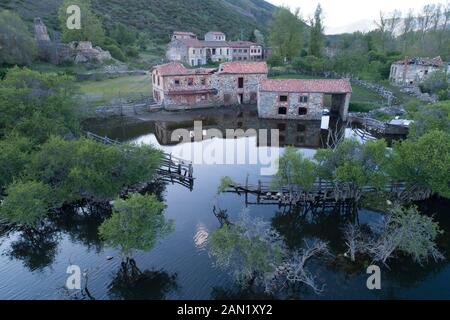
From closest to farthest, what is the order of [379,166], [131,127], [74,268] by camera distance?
1. [74,268]
2. [379,166]
3. [131,127]

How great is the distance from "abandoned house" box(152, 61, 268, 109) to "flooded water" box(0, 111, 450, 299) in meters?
25.2

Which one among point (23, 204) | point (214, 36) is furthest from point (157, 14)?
point (23, 204)

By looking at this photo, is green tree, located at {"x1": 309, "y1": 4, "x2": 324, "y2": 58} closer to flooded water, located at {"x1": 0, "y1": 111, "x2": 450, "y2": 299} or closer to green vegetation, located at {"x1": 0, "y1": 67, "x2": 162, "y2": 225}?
flooded water, located at {"x1": 0, "y1": 111, "x2": 450, "y2": 299}

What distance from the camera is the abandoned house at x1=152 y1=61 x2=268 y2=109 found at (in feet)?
158

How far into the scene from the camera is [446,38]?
78.6 m

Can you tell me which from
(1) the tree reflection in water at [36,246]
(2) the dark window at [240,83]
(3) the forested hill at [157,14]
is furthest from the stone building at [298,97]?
(3) the forested hill at [157,14]

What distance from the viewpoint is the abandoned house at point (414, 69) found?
192 ft

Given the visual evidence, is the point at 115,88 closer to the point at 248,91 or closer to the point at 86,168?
the point at 248,91

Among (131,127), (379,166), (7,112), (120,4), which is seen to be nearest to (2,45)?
(131,127)

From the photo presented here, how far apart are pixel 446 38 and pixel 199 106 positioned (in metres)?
65.8

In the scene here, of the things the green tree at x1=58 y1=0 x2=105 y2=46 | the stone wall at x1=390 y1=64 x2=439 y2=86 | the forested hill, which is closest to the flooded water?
the stone wall at x1=390 y1=64 x2=439 y2=86

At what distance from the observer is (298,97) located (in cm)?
4303
